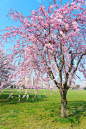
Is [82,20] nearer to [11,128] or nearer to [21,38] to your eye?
[21,38]

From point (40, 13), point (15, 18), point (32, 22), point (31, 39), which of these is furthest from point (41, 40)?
point (15, 18)

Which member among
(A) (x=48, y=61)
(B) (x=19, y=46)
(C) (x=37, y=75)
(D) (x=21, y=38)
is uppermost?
(D) (x=21, y=38)

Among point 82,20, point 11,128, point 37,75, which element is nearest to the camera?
point 11,128

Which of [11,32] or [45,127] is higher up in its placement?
[11,32]

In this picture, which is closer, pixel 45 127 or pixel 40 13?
pixel 45 127

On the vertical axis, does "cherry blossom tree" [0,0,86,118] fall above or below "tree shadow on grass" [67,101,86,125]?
above

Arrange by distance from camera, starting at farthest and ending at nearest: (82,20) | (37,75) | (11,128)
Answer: (82,20)
(37,75)
(11,128)

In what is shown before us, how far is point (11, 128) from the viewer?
6.05 metres

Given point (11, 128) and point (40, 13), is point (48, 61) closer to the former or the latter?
point (40, 13)

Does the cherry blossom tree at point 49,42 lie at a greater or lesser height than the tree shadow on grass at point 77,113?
greater

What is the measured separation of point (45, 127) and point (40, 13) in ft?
23.5

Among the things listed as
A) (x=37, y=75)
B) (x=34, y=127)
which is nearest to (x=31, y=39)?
(x=37, y=75)

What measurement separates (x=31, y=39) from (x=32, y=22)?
111 centimetres

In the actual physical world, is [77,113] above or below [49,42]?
below
